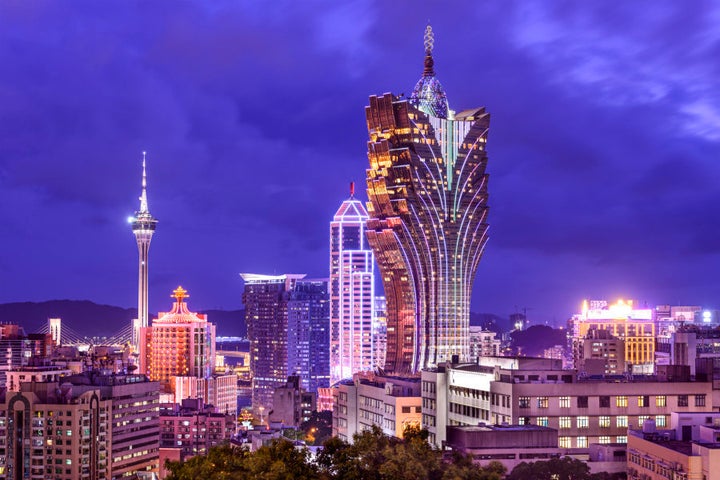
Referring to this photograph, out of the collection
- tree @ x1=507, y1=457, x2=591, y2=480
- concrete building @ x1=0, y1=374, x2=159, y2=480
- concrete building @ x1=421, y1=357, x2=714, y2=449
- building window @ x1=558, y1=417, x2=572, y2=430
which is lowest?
concrete building @ x1=0, y1=374, x2=159, y2=480

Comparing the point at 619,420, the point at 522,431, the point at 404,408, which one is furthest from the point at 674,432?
the point at 404,408

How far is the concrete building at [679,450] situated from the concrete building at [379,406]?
149 feet

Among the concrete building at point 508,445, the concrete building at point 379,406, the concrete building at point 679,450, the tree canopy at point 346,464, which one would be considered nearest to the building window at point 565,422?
the concrete building at point 679,450

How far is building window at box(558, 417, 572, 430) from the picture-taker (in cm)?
11850

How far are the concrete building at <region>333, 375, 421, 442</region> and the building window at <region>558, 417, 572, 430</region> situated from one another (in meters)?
25.5

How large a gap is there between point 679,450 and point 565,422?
1254 inches

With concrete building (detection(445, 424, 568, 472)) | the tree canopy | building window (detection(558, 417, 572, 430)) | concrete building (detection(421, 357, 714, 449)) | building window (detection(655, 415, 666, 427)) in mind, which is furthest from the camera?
building window (detection(655, 415, 666, 427))

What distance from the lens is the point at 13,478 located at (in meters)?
171

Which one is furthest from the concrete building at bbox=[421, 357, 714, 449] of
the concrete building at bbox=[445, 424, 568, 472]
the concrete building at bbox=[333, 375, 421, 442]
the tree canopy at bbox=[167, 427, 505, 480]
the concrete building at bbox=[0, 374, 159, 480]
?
the concrete building at bbox=[0, 374, 159, 480]

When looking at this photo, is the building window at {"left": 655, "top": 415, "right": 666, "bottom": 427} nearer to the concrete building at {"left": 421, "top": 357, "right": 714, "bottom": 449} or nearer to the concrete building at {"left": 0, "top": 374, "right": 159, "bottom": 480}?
the concrete building at {"left": 421, "top": 357, "right": 714, "bottom": 449}

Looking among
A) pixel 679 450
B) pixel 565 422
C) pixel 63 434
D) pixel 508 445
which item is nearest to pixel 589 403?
pixel 565 422

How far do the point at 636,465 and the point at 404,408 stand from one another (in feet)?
183

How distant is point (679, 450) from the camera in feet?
286

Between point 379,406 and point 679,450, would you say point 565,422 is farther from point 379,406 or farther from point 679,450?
point 379,406
